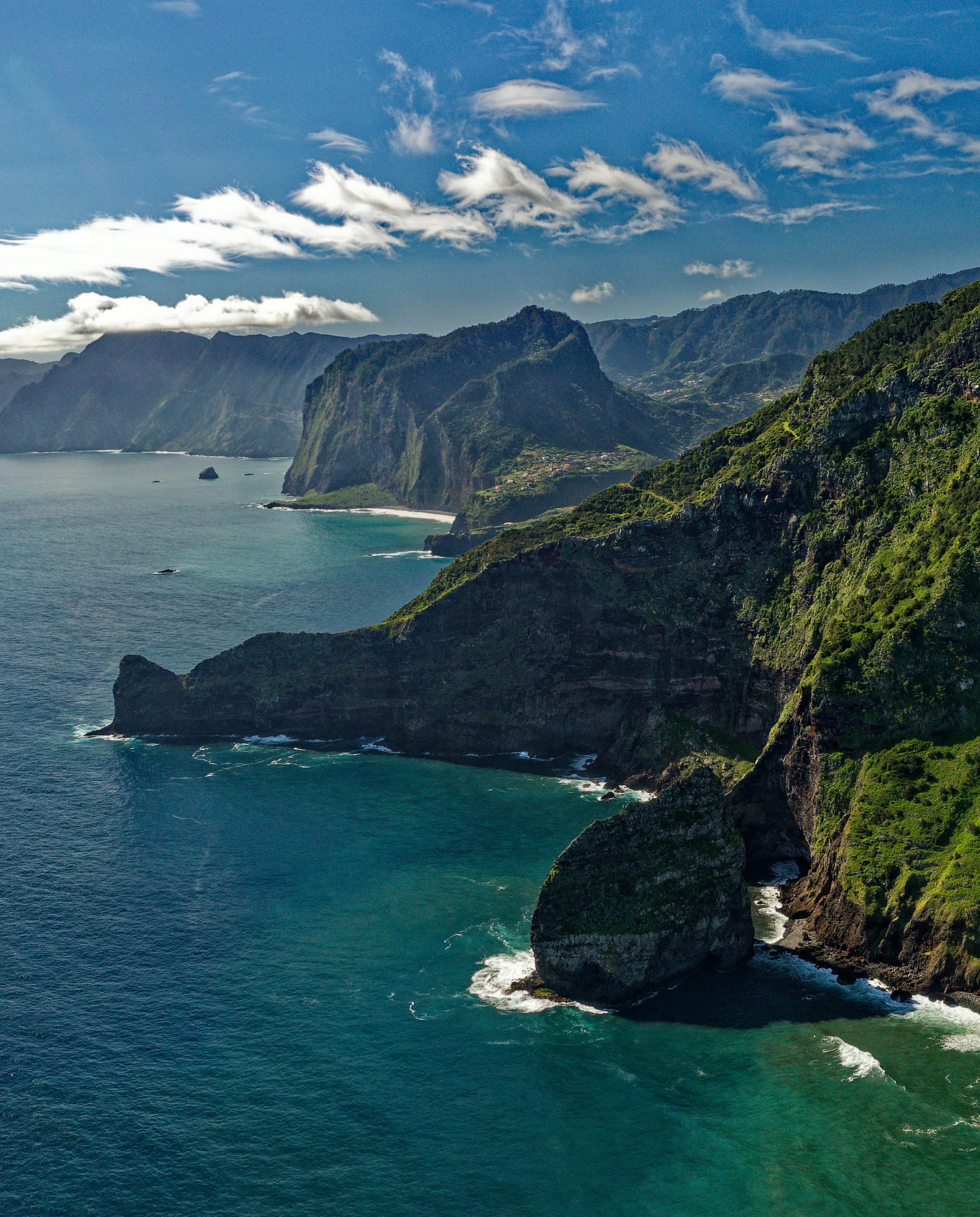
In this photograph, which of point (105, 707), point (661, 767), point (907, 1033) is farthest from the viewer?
point (105, 707)

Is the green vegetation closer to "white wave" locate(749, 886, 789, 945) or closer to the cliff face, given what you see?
the cliff face

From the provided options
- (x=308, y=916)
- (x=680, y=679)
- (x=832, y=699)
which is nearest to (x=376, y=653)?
(x=680, y=679)

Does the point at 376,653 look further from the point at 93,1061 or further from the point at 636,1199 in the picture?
the point at 636,1199

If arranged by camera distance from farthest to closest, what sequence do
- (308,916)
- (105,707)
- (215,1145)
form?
(105,707), (308,916), (215,1145)

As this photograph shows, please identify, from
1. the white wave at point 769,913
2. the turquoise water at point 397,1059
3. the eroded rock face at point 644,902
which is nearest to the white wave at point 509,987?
the turquoise water at point 397,1059

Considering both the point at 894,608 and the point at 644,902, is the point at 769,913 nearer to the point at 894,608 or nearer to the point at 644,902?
the point at 644,902

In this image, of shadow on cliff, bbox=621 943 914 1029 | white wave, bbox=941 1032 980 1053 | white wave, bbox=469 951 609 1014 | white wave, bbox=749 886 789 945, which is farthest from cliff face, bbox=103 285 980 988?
white wave, bbox=469 951 609 1014

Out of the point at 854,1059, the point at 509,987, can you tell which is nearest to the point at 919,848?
the point at 854,1059

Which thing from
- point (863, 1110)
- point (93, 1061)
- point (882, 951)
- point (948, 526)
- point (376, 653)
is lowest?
point (93, 1061)
